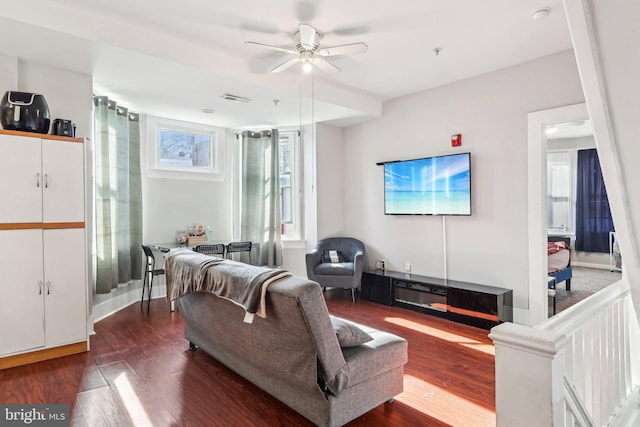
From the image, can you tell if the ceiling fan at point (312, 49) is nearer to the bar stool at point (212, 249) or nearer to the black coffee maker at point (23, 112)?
the black coffee maker at point (23, 112)

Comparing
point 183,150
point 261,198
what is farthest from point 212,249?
point 183,150

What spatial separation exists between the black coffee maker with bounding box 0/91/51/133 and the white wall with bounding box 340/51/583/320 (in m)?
3.98

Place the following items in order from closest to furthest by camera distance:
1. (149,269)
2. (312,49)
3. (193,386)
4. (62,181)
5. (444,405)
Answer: (444,405), (193,386), (62,181), (312,49), (149,269)

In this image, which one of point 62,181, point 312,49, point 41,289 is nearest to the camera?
point 41,289

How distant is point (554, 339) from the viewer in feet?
3.44

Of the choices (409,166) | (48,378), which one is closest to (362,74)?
(409,166)

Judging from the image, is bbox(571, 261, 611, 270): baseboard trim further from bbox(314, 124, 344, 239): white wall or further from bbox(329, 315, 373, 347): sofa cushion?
bbox(329, 315, 373, 347): sofa cushion

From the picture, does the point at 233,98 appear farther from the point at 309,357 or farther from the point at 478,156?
the point at 309,357

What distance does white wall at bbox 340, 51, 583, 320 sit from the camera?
3803mm

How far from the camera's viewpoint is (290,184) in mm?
5938

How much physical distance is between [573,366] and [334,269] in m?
3.52

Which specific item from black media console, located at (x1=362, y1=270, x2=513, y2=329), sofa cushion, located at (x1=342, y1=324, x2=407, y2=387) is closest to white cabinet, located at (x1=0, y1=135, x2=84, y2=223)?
sofa cushion, located at (x1=342, y1=324, x2=407, y2=387)

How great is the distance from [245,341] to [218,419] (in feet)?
1.52

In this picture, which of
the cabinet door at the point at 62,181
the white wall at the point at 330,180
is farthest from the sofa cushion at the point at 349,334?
the white wall at the point at 330,180
